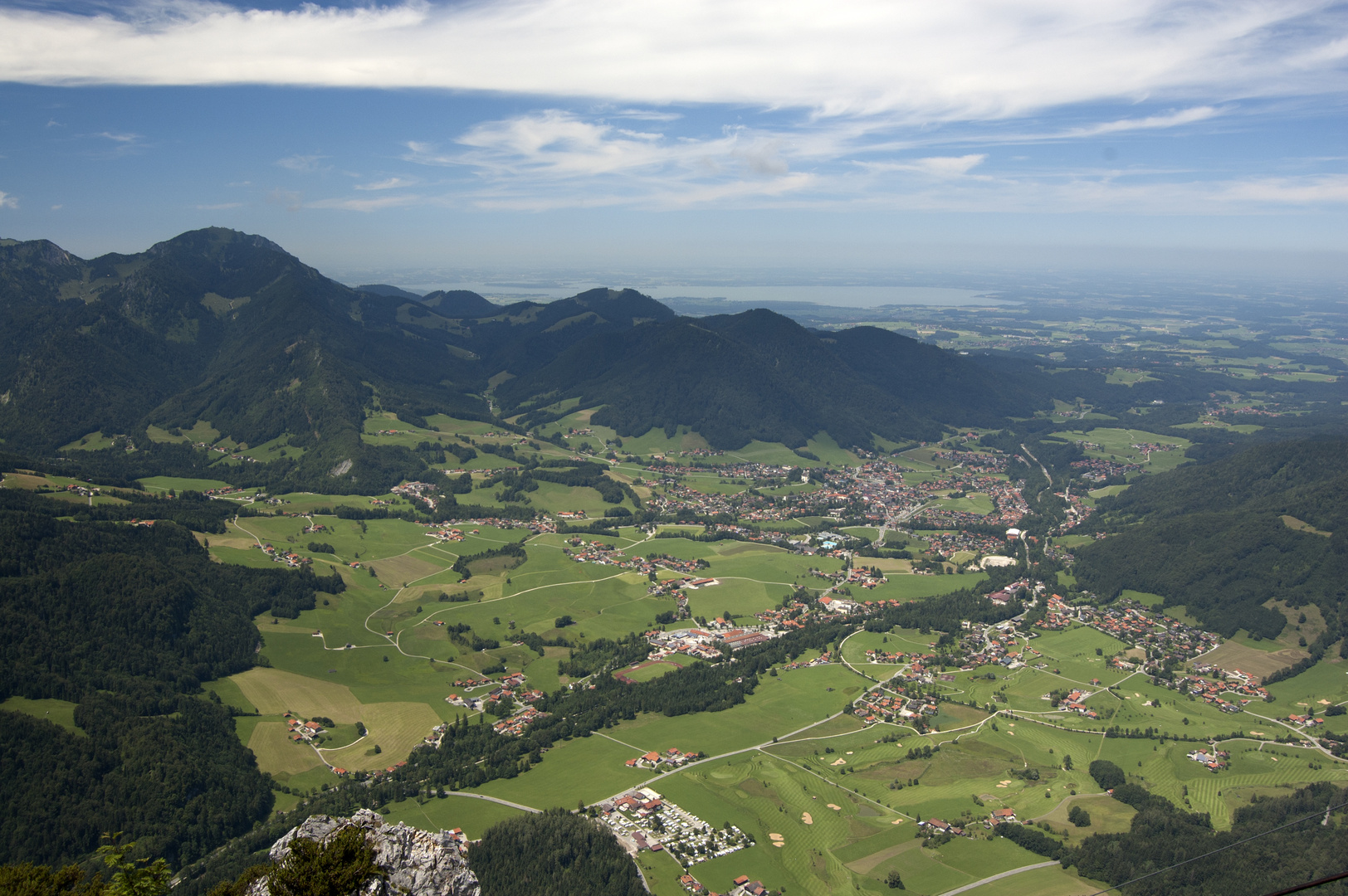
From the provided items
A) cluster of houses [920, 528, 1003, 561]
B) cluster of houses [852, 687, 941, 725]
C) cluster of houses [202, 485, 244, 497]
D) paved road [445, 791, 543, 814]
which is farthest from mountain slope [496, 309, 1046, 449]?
paved road [445, 791, 543, 814]

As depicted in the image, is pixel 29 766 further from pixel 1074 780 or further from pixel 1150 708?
pixel 1150 708

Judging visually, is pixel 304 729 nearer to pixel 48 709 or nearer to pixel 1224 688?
pixel 48 709

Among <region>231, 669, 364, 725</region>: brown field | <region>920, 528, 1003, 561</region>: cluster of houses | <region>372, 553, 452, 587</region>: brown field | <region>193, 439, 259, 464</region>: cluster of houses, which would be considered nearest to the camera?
<region>231, 669, 364, 725</region>: brown field

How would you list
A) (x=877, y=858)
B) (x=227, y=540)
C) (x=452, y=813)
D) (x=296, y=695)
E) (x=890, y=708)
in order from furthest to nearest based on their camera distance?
1. (x=227, y=540)
2. (x=296, y=695)
3. (x=890, y=708)
4. (x=452, y=813)
5. (x=877, y=858)

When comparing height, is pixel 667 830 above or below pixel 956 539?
below

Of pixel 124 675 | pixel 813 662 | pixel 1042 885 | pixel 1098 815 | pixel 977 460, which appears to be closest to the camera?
pixel 1042 885

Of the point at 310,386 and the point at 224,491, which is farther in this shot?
the point at 310,386

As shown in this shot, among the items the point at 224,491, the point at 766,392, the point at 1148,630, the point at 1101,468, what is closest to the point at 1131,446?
the point at 1101,468

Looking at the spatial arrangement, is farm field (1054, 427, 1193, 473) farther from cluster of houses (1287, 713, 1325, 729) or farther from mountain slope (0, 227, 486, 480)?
mountain slope (0, 227, 486, 480)
